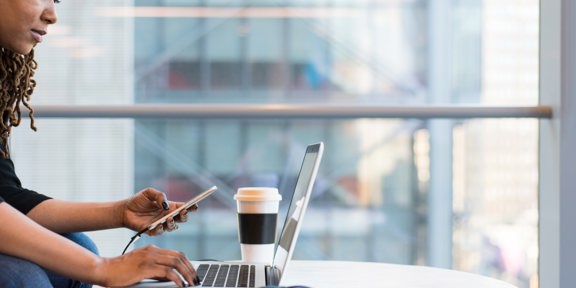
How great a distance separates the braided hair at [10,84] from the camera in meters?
0.94

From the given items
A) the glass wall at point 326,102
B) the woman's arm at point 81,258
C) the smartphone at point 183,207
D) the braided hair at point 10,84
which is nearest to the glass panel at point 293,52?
the glass wall at point 326,102

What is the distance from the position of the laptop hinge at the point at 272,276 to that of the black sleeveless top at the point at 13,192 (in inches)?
11.6

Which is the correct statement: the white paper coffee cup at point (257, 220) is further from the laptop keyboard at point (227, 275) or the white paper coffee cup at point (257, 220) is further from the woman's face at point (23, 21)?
the woman's face at point (23, 21)

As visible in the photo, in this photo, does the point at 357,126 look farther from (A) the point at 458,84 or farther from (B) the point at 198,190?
(B) the point at 198,190

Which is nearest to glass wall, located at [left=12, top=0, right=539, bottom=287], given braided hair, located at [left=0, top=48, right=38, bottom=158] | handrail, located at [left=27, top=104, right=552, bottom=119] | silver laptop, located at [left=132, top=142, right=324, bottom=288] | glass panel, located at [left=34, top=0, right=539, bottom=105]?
glass panel, located at [left=34, top=0, right=539, bottom=105]

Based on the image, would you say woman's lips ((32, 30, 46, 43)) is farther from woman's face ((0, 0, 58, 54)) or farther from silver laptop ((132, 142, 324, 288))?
silver laptop ((132, 142, 324, 288))

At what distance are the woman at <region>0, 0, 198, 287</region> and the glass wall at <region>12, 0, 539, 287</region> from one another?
2837 millimetres

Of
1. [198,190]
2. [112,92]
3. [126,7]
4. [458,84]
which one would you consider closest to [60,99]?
[112,92]

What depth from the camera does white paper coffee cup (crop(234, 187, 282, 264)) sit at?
0.97 metres

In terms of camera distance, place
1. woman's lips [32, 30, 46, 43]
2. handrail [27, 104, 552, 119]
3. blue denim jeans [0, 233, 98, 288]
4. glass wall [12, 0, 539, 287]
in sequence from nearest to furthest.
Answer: blue denim jeans [0, 233, 98, 288] < woman's lips [32, 30, 46, 43] < handrail [27, 104, 552, 119] < glass wall [12, 0, 539, 287]

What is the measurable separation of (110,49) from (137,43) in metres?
0.20

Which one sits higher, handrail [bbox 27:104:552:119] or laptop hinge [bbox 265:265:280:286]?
handrail [bbox 27:104:552:119]

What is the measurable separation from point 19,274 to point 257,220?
346mm

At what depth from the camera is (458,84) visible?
4047 mm
